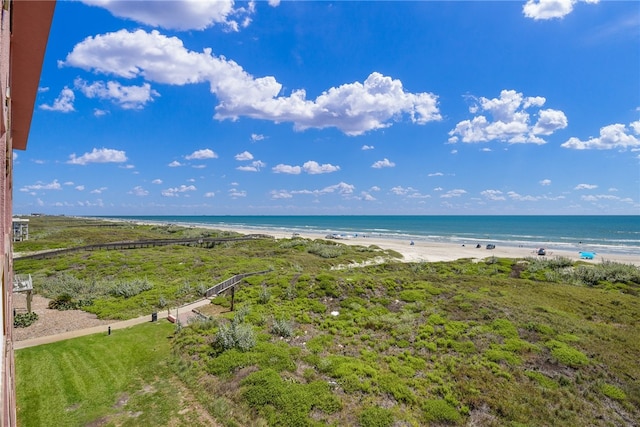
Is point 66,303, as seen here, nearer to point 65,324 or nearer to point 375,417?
point 65,324

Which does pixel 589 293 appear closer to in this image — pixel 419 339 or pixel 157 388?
pixel 419 339

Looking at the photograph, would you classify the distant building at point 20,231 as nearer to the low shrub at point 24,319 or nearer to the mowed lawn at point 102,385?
the low shrub at point 24,319

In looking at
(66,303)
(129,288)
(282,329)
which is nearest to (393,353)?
(282,329)

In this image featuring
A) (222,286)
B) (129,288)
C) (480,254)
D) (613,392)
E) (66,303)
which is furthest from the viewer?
(480,254)

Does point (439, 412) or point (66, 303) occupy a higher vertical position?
point (66, 303)

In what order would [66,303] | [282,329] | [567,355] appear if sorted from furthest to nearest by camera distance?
[66,303] < [282,329] < [567,355]

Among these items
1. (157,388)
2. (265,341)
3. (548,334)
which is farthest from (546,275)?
(157,388)
